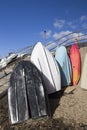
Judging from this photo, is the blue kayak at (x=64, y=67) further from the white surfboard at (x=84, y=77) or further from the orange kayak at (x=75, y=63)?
the white surfboard at (x=84, y=77)

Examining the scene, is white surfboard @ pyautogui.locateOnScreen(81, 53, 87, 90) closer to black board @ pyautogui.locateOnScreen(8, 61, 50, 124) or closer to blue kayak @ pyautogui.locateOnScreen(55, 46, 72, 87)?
blue kayak @ pyautogui.locateOnScreen(55, 46, 72, 87)

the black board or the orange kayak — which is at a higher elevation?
the orange kayak

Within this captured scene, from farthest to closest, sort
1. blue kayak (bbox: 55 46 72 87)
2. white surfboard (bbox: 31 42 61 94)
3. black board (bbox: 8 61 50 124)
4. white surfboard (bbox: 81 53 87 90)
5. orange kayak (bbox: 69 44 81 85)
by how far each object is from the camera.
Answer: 1. orange kayak (bbox: 69 44 81 85)
2. blue kayak (bbox: 55 46 72 87)
3. white surfboard (bbox: 81 53 87 90)
4. white surfboard (bbox: 31 42 61 94)
5. black board (bbox: 8 61 50 124)

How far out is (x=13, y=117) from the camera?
7184mm

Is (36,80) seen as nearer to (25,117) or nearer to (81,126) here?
(25,117)

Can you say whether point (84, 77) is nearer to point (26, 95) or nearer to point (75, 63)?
point (75, 63)

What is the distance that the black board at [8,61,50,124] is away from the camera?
7.20 metres

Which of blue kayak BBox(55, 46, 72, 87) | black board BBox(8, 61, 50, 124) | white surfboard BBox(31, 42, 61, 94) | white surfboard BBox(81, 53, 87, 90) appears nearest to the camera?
black board BBox(8, 61, 50, 124)

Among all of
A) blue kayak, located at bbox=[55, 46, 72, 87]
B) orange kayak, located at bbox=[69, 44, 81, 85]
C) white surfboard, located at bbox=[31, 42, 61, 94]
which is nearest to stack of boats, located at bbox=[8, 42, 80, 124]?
white surfboard, located at bbox=[31, 42, 61, 94]

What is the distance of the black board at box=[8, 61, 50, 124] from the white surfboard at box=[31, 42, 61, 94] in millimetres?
1298

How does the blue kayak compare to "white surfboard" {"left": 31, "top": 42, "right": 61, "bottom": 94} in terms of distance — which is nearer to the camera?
"white surfboard" {"left": 31, "top": 42, "right": 61, "bottom": 94}

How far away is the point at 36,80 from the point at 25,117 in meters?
1.40

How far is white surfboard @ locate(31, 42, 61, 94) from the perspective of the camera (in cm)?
920

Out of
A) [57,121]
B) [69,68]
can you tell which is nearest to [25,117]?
[57,121]
